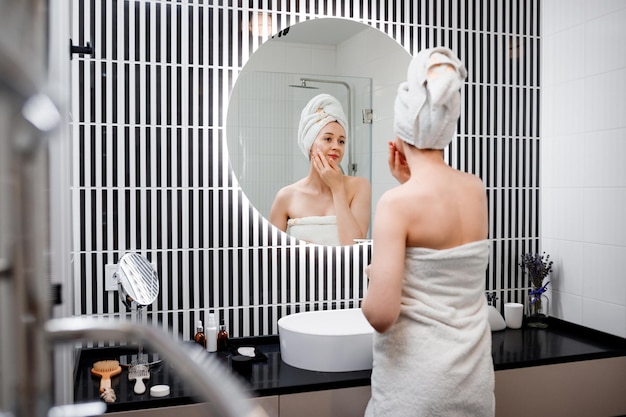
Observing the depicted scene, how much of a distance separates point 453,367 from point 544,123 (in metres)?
1.68

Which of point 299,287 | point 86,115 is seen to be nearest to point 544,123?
point 299,287

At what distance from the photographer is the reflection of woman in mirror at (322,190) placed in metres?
2.50

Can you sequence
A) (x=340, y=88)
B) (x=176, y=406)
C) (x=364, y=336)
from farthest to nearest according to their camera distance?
(x=340, y=88) < (x=364, y=336) < (x=176, y=406)

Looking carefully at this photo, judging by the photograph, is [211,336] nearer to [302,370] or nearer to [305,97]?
[302,370]

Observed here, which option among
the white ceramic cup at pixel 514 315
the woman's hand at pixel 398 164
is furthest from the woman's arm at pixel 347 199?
the white ceramic cup at pixel 514 315

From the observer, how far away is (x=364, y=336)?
6.86 feet

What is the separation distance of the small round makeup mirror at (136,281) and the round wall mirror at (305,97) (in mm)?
504

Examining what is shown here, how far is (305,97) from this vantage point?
8.21ft

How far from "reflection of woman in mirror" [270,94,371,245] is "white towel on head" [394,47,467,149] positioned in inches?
32.0

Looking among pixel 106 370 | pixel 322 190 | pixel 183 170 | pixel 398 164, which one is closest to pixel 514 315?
pixel 322 190

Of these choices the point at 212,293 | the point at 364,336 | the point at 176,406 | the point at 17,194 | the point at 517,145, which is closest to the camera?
the point at 17,194

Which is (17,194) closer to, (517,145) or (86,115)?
(86,115)

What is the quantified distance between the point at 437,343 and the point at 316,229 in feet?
3.18

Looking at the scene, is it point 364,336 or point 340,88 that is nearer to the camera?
point 364,336
